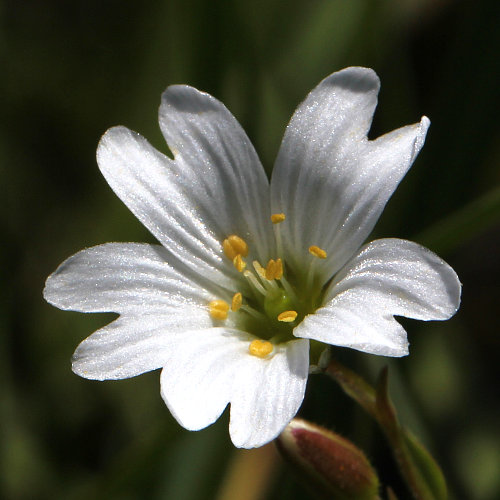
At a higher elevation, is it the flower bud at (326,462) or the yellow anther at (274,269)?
the yellow anther at (274,269)

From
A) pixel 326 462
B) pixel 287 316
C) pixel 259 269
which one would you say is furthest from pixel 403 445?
pixel 259 269

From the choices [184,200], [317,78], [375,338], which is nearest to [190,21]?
[317,78]

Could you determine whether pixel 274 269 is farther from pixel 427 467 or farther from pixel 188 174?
pixel 427 467

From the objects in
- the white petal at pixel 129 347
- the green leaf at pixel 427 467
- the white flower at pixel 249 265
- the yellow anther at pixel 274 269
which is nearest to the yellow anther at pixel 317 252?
the white flower at pixel 249 265

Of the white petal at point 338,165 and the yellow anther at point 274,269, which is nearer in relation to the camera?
the white petal at point 338,165

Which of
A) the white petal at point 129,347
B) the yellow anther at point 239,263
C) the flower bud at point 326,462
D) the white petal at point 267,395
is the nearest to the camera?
the white petal at point 267,395

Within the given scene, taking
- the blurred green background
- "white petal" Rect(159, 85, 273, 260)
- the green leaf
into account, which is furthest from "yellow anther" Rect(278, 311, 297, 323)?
the blurred green background

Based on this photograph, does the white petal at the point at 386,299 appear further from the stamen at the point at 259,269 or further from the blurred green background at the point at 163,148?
the blurred green background at the point at 163,148

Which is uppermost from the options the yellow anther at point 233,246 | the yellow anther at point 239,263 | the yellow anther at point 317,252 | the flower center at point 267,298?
the yellow anther at point 317,252

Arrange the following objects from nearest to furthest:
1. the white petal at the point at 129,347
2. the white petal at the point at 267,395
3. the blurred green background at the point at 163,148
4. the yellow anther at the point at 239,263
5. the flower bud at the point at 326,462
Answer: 1. the white petal at the point at 267,395
2. the white petal at the point at 129,347
3. the flower bud at the point at 326,462
4. the yellow anther at the point at 239,263
5. the blurred green background at the point at 163,148
